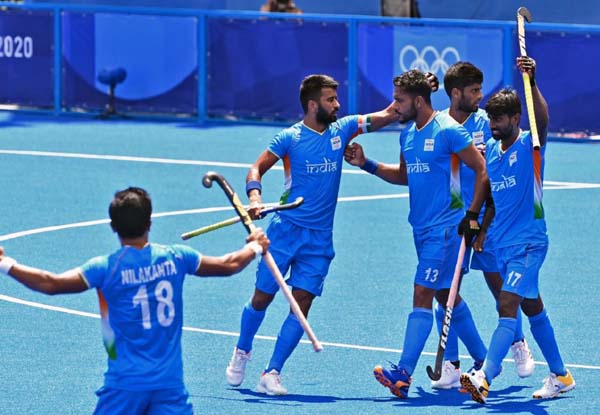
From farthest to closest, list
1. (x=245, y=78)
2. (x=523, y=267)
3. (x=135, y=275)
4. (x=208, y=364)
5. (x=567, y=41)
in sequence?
(x=245, y=78) → (x=567, y=41) → (x=208, y=364) → (x=523, y=267) → (x=135, y=275)

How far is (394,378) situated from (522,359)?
3.70 feet

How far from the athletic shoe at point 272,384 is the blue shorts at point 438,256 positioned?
1173 mm

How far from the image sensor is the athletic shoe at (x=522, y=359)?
11373mm

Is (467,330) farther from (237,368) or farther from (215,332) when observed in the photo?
(215,332)

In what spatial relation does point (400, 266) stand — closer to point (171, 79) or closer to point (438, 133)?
point (438, 133)

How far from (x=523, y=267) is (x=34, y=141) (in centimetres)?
1483

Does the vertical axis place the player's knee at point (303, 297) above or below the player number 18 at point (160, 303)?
below

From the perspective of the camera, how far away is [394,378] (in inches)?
427

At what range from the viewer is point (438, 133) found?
11031 millimetres

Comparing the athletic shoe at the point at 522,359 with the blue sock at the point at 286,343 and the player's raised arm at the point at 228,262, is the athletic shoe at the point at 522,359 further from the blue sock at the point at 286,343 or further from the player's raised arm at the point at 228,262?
the player's raised arm at the point at 228,262

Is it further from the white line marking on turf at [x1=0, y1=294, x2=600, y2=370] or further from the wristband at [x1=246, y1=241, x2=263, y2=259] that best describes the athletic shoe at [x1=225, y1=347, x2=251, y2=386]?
the wristband at [x1=246, y1=241, x2=263, y2=259]

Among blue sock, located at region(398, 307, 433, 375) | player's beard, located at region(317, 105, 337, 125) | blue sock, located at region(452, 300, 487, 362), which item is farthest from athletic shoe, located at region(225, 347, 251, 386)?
player's beard, located at region(317, 105, 337, 125)

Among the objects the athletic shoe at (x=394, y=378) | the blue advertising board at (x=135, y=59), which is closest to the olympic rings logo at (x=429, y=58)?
the blue advertising board at (x=135, y=59)

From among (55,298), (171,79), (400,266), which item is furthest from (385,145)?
(55,298)
